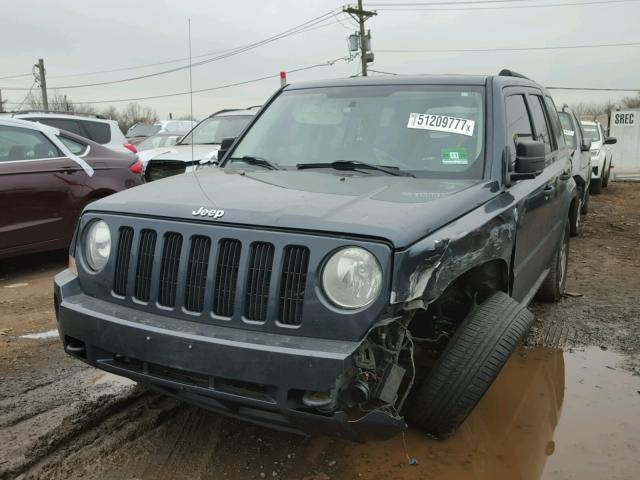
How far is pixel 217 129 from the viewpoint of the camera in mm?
10062

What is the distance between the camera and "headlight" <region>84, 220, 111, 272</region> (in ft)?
9.46

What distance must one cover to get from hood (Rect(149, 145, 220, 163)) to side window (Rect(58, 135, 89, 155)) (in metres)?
1.72

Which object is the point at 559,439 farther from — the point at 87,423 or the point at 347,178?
the point at 87,423

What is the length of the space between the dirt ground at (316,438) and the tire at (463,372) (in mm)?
286

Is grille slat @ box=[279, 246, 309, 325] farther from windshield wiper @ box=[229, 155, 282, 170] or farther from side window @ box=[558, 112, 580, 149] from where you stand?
side window @ box=[558, 112, 580, 149]

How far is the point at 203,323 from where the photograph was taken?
8.18ft

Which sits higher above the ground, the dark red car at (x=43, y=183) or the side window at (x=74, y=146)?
the side window at (x=74, y=146)

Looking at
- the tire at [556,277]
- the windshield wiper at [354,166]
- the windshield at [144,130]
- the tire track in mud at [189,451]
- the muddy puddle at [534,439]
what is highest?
the windshield at [144,130]

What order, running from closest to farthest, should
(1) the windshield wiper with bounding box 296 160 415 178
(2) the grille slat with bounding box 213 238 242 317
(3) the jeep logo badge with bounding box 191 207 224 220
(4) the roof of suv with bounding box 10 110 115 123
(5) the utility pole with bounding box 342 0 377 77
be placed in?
(2) the grille slat with bounding box 213 238 242 317 < (3) the jeep logo badge with bounding box 191 207 224 220 < (1) the windshield wiper with bounding box 296 160 415 178 < (4) the roof of suv with bounding box 10 110 115 123 < (5) the utility pole with bounding box 342 0 377 77

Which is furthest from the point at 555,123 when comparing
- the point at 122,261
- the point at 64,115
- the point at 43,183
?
the point at 64,115

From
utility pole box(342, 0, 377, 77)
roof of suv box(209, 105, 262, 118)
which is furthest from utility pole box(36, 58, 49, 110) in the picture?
roof of suv box(209, 105, 262, 118)

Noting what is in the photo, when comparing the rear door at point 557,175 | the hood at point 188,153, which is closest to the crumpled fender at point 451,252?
the rear door at point 557,175

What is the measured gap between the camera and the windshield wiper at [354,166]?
334 centimetres

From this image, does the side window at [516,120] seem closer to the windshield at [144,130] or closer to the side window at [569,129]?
the side window at [569,129]
